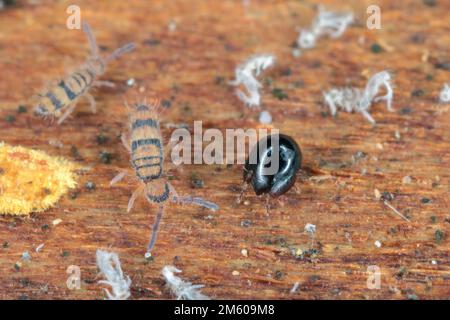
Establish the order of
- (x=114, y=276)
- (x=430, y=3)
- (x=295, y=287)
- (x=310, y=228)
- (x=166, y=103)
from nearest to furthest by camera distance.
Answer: (x=114, y=276) < (x=295, y=287) < (x=310, y=228) < (x=166, y=103) < (x=430, y=3)

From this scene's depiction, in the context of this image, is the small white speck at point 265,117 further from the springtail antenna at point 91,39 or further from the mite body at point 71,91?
the springtail antenna at point 91,39

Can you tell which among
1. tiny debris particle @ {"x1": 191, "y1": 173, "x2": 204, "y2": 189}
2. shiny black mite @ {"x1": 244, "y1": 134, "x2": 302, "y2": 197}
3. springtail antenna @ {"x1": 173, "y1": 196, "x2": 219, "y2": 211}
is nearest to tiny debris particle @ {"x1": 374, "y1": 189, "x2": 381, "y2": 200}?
shiny black mite @ {"x1": 244, "y1": 134, "x2": 302, "y2": 197}

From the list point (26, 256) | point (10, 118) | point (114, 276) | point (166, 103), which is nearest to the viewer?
point (114, 276)

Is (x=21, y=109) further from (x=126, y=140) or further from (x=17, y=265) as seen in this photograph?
(x=17, y=265)

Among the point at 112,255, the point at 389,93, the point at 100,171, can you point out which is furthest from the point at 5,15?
the point at 389,93

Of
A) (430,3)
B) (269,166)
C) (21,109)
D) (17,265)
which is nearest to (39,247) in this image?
(17,265)

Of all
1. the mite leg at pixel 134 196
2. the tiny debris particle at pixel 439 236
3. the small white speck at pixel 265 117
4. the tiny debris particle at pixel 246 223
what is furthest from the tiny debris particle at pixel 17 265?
the tiny debris particle at pixel 439 236
